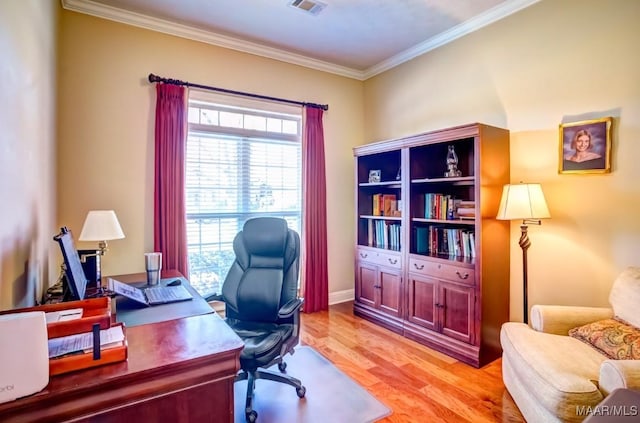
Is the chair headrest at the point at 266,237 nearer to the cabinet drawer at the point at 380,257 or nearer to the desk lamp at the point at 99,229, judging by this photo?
the desk lamp at the point at 99,229

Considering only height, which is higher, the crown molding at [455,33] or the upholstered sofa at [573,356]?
the crown molding at [455,33]

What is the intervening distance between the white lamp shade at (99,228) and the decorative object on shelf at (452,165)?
2.72m

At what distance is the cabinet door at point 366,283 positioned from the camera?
3672 mm

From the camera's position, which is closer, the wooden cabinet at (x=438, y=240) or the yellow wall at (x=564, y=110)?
the yellow wall at (x=564, y=110)

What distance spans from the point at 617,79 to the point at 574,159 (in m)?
0.57

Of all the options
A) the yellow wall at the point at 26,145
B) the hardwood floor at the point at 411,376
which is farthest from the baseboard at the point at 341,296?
the yellow wall at the point at 26,145

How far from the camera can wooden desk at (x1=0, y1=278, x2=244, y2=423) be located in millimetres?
942

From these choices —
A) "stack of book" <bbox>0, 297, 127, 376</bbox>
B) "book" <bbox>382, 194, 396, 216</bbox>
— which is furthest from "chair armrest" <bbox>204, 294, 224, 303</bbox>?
"book" <bbox>382, 194, 396, 216</bbox>

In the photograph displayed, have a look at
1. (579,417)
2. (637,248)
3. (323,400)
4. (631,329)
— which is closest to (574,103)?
(637,248)

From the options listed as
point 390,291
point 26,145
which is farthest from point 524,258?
point 26,145

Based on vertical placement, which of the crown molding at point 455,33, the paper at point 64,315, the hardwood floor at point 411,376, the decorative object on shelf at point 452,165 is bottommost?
the hardwood floor at point 411,376

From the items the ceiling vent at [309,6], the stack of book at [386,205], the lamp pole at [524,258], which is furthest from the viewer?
the stack of book at [386,205]

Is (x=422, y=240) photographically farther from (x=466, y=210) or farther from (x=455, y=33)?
(x=455, y=33)

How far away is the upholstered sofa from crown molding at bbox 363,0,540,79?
2187 mm
